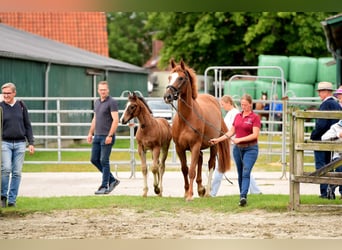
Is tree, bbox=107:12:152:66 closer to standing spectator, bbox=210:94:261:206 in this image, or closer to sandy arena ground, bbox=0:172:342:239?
standing spectator, bbox=210:94:261:206

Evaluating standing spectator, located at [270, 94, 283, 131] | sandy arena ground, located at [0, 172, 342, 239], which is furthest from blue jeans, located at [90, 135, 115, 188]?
standing spectator, located at [270, 94, 283, 131]

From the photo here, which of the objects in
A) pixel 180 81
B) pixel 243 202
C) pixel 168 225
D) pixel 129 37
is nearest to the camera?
pixel 168 225

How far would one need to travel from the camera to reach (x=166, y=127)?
1396cm

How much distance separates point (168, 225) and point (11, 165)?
2780 millimetres

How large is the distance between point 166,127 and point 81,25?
32784mm

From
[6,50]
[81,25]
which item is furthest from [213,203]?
[81,25]

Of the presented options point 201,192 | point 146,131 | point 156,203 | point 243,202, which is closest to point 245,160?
point 243,202

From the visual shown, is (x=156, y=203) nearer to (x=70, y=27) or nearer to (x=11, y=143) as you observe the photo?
(x=11, y=143)

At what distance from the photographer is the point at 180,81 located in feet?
41.4

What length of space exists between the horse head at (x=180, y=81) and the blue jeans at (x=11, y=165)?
2.14 meters

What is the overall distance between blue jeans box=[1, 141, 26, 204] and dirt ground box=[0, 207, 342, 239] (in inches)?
32.9

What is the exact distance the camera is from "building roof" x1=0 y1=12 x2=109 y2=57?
4572 cm

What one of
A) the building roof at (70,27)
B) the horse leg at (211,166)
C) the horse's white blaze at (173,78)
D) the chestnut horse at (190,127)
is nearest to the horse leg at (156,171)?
the chestnut horse at (190,127)

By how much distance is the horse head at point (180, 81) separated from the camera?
12.4 metres
